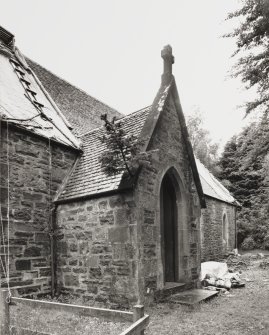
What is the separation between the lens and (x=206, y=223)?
1944 cm

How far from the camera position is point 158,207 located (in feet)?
28.2

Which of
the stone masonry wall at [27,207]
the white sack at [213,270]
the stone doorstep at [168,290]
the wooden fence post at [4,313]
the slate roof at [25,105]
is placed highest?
the slate roof at [25,105]

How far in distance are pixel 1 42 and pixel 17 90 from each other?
2515 mm

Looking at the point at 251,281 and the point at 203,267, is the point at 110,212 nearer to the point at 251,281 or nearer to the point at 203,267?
the point at 203,267

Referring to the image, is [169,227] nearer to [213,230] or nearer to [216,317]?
[216,317]

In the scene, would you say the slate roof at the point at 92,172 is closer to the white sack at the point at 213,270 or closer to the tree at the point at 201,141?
the white sack at the point at 213,270

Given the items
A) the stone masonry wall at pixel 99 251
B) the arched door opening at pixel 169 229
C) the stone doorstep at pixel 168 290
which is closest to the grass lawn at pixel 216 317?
the stone doorstep at pixel 168 290

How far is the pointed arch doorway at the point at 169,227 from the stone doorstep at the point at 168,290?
17.5 inches

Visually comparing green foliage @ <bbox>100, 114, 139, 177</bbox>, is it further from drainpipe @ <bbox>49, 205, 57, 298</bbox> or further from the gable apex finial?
the gable apex finial

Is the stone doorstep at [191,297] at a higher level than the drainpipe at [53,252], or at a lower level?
lower

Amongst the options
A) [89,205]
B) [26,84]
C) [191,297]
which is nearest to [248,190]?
[191,297]

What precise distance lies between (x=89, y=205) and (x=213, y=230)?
540 inches

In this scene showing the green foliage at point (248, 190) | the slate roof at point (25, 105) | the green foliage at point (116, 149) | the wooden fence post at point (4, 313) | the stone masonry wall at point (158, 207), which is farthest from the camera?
the green foliage at point (248, 190)

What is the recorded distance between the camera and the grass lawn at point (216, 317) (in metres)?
6.09
